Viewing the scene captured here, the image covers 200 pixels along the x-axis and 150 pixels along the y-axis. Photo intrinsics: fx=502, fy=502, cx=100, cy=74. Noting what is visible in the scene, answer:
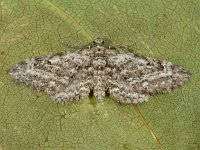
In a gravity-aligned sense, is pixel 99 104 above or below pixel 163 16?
below

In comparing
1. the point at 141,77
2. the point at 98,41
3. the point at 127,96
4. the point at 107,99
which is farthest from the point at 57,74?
the point at 141,77

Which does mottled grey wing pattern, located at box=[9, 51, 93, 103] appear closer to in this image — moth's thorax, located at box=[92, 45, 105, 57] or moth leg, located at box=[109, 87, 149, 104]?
moth's thorax, located at box=[92, 45, 105, 57]

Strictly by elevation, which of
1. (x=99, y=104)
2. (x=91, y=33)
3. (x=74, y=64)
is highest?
(x=91, y=33)

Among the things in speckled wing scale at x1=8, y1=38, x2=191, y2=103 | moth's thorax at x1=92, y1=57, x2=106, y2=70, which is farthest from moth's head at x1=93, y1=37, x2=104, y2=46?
moth's thorax at x1=92, y1=57, x2=106, y2=70

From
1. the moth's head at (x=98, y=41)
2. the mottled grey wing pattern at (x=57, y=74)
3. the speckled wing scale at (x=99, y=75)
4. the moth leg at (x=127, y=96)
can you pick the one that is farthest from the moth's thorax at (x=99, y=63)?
the moth leg at (x=127, y=96)

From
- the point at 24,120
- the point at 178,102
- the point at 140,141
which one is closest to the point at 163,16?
the point at 178,102

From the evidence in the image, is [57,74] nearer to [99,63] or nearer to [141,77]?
[99,63]

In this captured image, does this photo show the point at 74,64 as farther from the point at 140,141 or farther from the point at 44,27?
the point at 140,141
